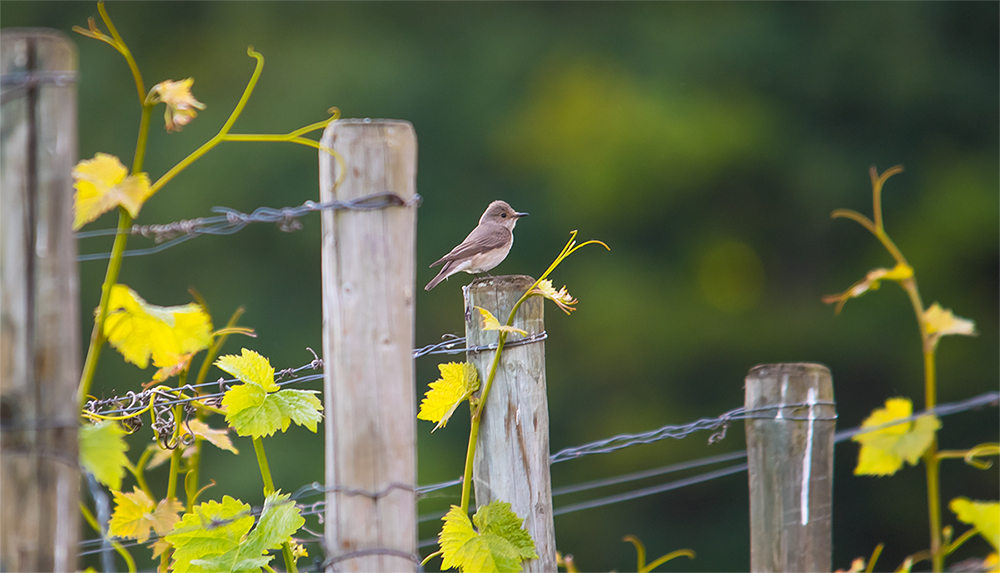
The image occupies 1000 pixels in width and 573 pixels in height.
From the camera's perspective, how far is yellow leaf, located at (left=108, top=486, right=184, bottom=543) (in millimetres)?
2102

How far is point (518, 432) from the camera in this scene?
2066mm

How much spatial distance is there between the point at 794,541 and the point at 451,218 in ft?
22.6

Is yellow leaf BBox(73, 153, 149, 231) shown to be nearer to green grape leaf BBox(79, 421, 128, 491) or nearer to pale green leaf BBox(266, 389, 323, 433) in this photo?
green grape leaf BBox(79, 421, 128, 491)

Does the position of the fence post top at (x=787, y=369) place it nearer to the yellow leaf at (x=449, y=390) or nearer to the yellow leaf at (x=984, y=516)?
the yellow leaf at (x=984, y=516)

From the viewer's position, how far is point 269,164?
9.05m

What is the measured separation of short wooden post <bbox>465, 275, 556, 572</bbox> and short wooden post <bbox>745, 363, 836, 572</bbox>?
78 centimetres

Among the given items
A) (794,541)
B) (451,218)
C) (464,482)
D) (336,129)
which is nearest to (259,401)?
(464,482)

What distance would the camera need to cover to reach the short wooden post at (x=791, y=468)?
8.25 ft

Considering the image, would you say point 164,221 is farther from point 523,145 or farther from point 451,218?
point 523,145

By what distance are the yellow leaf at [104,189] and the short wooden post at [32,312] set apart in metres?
0.14

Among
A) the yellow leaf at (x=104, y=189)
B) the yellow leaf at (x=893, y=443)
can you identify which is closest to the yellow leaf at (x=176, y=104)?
the yellow leaf at (x=104, y=189)

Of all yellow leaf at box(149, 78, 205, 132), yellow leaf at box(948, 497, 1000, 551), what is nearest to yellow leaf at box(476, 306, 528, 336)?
yellow leaf at box(149, 78, 205, 132)

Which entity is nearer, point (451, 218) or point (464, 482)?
point (464, 482)

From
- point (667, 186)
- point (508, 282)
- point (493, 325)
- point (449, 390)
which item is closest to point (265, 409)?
point (449, 390)
